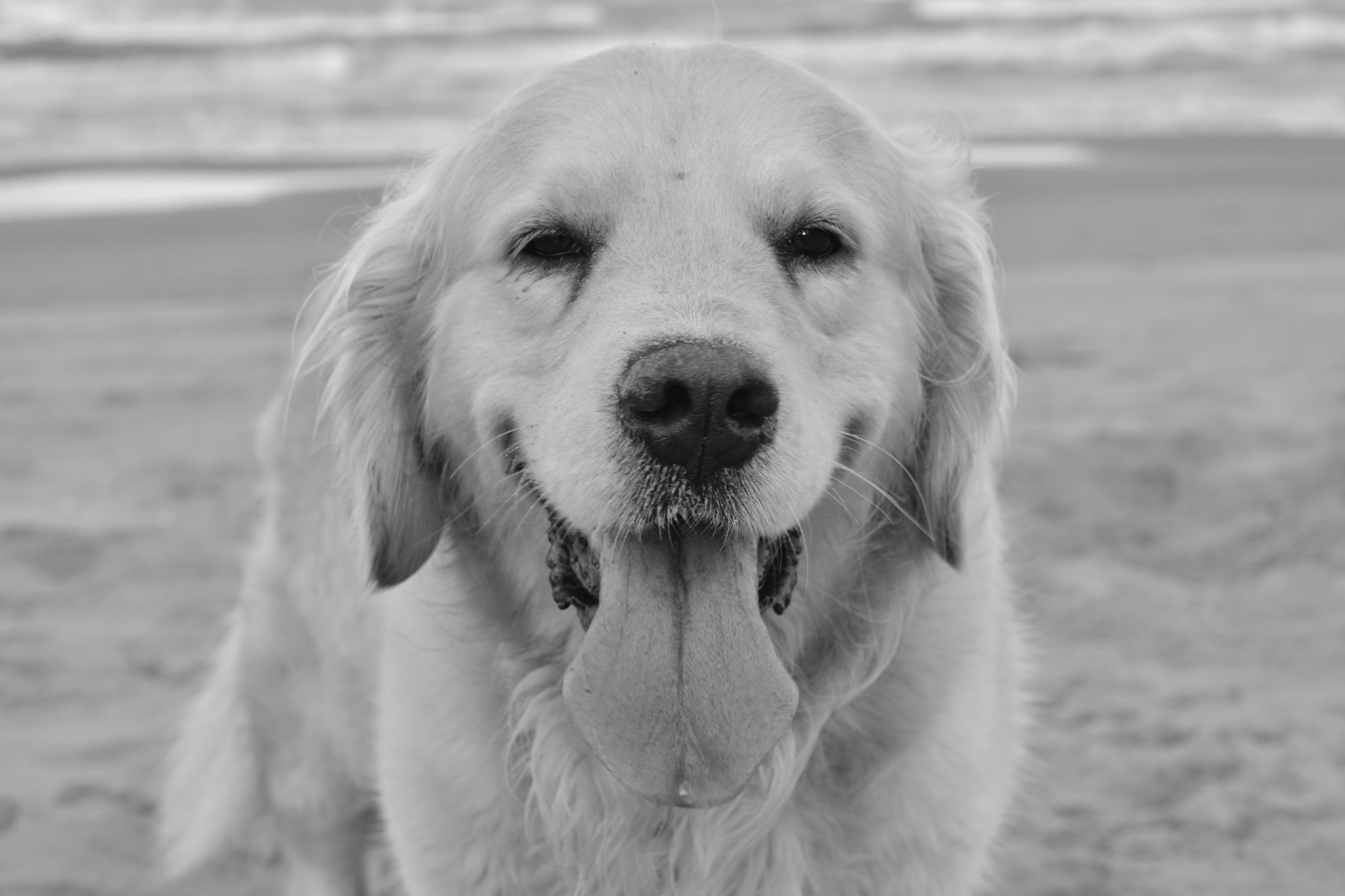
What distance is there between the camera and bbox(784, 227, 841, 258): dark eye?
2.50 meters

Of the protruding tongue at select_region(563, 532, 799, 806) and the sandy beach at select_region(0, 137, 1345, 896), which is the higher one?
the protruding tongue at select_region(563, 532, 799, 806)

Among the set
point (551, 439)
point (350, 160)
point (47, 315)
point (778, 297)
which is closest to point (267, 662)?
point (551, 439)

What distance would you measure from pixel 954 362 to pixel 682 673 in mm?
947

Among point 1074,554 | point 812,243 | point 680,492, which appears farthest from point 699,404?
point 1074,554

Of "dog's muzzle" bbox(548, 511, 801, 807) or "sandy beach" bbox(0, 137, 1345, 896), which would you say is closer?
"dog's muzzle" bbox(548, 511, 801, 807)

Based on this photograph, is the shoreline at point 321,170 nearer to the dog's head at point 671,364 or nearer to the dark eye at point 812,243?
the dog's head at point 671,364

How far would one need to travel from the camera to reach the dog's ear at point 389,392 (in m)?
2.77

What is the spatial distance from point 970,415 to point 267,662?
1870 mm

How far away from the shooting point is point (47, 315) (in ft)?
27.5

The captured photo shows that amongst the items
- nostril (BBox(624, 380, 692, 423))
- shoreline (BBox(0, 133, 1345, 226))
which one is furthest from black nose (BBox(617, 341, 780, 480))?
shoreline (BBox(0, 133, 1345, 226))

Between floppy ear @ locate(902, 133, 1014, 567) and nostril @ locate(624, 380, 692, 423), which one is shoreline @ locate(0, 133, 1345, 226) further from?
nostril @ locate(624, 380, 692, 423)

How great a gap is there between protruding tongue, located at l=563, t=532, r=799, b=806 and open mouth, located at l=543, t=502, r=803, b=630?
13 cm

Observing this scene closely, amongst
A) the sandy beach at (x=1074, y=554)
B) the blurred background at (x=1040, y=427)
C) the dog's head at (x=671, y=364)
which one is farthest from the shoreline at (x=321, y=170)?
the dog's head at (x=671, y=364)

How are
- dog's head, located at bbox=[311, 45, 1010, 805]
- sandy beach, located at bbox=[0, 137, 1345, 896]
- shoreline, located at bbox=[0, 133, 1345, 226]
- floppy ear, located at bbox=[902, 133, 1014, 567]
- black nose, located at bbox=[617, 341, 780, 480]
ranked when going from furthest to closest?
shoreline, located at bbox=[0, 133, 1345, 226] → sandy beach, located at bbox=[0, 137, 1345, 896] → floppy ear, located at bbox=[902, 133, 1014, 567] → dog's head, located at bbox=[311, 45, 1010, 805] → black nose, located at bbox=[617, 341, 780, 480]
